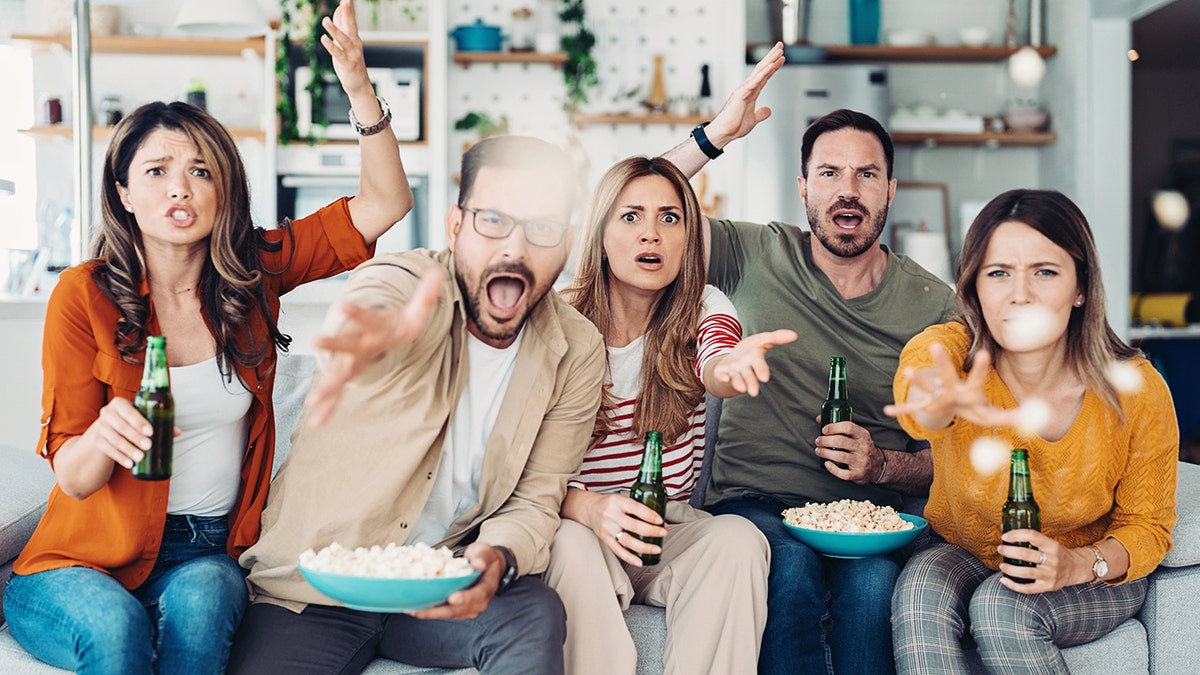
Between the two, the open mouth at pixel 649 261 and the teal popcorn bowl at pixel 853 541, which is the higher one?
the open mouth at pixel 649 261

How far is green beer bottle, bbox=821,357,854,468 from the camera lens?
7.16 ft

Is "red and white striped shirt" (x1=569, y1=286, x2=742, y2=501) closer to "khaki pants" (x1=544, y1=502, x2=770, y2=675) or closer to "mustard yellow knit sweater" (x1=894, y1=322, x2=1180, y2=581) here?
"khaki pants" (x1=544, y1=502, x2=770, y2=675)

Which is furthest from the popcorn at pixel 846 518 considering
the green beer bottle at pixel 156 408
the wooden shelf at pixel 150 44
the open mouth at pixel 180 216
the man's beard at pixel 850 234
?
the wooden shelf at pixel 150 44

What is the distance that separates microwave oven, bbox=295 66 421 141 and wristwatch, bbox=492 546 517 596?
143 inches

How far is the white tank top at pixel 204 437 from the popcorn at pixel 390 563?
1.22ft

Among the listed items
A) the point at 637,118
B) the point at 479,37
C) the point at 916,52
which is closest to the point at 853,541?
the point at 637,118

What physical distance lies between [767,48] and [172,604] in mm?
4223

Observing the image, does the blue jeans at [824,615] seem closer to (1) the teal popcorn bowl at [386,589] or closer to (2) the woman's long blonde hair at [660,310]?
(2) the woman's long blonde hair at [660,310]

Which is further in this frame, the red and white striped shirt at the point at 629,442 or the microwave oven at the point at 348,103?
the microwave oven at the point at 348,103

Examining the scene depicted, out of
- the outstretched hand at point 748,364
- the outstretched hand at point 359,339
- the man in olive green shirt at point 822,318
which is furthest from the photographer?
the man in olive green shirt at point 822,318

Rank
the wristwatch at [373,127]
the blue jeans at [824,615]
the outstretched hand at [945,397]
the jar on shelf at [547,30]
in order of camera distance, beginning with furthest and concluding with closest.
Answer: the jar on shelf at [547,30] < the wristwatch at [373,127] < the blue jeans at [824,615] < the outstretched hand at [945,397]

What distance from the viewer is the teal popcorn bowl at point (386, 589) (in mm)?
1445

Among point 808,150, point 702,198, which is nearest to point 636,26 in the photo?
point 702,198

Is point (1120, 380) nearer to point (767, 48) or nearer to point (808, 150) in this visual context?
point (808, 150)
